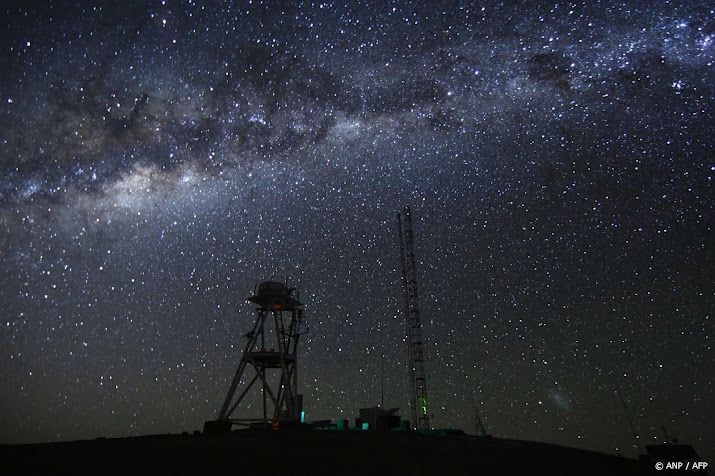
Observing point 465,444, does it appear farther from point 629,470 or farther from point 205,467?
point 205,467

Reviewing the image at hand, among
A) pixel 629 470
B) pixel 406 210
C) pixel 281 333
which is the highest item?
pixel 406 210

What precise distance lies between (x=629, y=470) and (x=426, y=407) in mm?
42316

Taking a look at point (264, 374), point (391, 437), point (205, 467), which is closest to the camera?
point (205, 467)

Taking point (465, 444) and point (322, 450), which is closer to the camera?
point (322, 450)

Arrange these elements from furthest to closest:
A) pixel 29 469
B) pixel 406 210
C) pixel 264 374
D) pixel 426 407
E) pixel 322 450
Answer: pixel 406 210
pixel 426 407
pixel 264 374
pixel 322 450
pixel 29 469

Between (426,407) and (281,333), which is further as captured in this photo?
(426,407)

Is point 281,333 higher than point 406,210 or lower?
lower

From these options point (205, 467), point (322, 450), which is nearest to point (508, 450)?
point (322, 450)

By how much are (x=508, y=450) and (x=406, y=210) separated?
154ft

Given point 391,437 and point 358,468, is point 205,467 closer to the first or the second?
point 358,468

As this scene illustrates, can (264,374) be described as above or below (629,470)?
above

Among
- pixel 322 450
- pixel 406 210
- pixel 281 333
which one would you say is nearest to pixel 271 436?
pixel 322 450

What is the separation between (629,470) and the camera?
78.6 ft

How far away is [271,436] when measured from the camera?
80.8 ft
